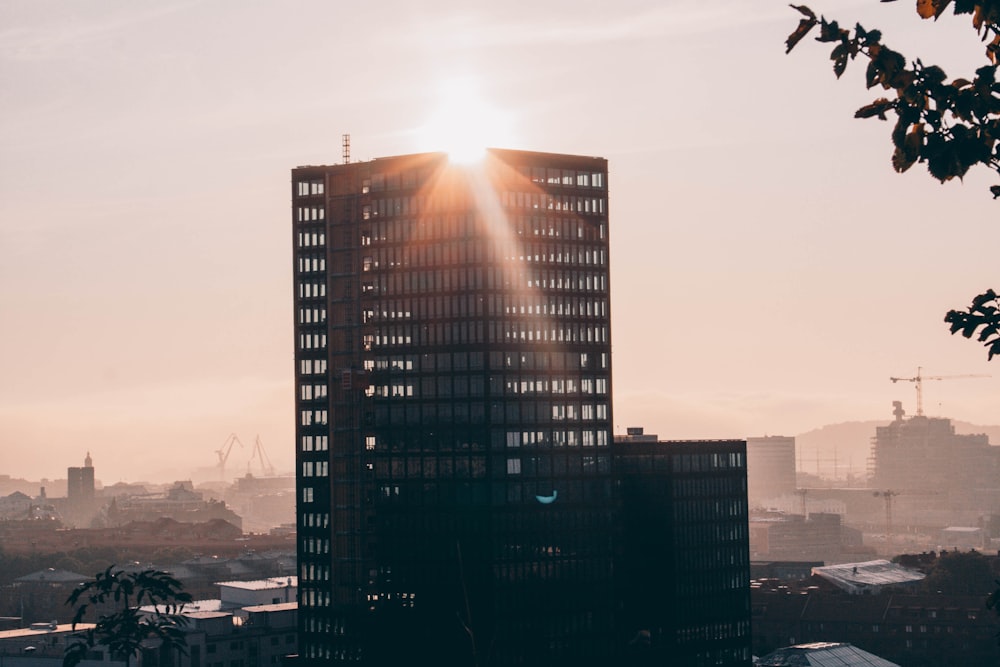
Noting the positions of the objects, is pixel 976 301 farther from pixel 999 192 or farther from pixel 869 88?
pixel 869 88

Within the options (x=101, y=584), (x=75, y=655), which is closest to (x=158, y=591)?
(x=101, y=584)

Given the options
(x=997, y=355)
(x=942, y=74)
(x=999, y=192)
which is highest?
(x=942, y=74)

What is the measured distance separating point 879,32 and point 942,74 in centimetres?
113

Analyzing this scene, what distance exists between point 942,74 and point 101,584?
2932 inches

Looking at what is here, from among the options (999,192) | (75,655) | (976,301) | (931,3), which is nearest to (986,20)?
(931,3)

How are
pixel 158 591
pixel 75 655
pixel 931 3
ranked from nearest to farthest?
pixel 931 3, pixel 158 591, pixel 75 655

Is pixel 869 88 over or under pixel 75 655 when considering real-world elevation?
over

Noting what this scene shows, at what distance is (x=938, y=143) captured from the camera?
2381 centimetres

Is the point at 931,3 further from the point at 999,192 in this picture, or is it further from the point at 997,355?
the point at 997,355

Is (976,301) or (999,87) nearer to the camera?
(999,87)

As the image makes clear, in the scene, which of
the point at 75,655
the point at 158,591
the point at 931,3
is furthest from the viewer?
the point at 75,655

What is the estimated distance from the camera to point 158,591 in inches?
3548

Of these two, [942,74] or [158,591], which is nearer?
[942,74]

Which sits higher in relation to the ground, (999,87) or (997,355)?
(999,87)
